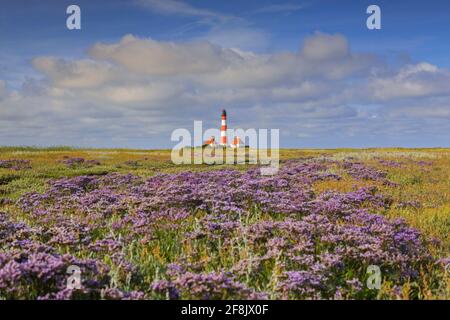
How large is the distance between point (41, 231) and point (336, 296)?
570 centimetres

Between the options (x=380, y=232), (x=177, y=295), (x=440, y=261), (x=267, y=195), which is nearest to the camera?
(x=177, y=295)

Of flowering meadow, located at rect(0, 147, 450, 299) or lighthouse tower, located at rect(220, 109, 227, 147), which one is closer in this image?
flowering meadow, located at rect(0, 147, 450, 299)

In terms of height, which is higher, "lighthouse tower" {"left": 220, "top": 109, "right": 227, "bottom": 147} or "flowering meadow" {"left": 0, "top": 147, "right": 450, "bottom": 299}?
"lighthouse tower" {"left": 220, "top": 109, "right": 227, "bottom": 147}

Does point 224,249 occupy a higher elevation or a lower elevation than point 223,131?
lower

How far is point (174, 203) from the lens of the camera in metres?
11.6

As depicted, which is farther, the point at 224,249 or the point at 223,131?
the point at 223,131

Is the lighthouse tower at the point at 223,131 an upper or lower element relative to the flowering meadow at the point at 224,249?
upper

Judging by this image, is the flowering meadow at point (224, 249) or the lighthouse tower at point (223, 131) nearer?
the flowering meadow at point (224, 249)
